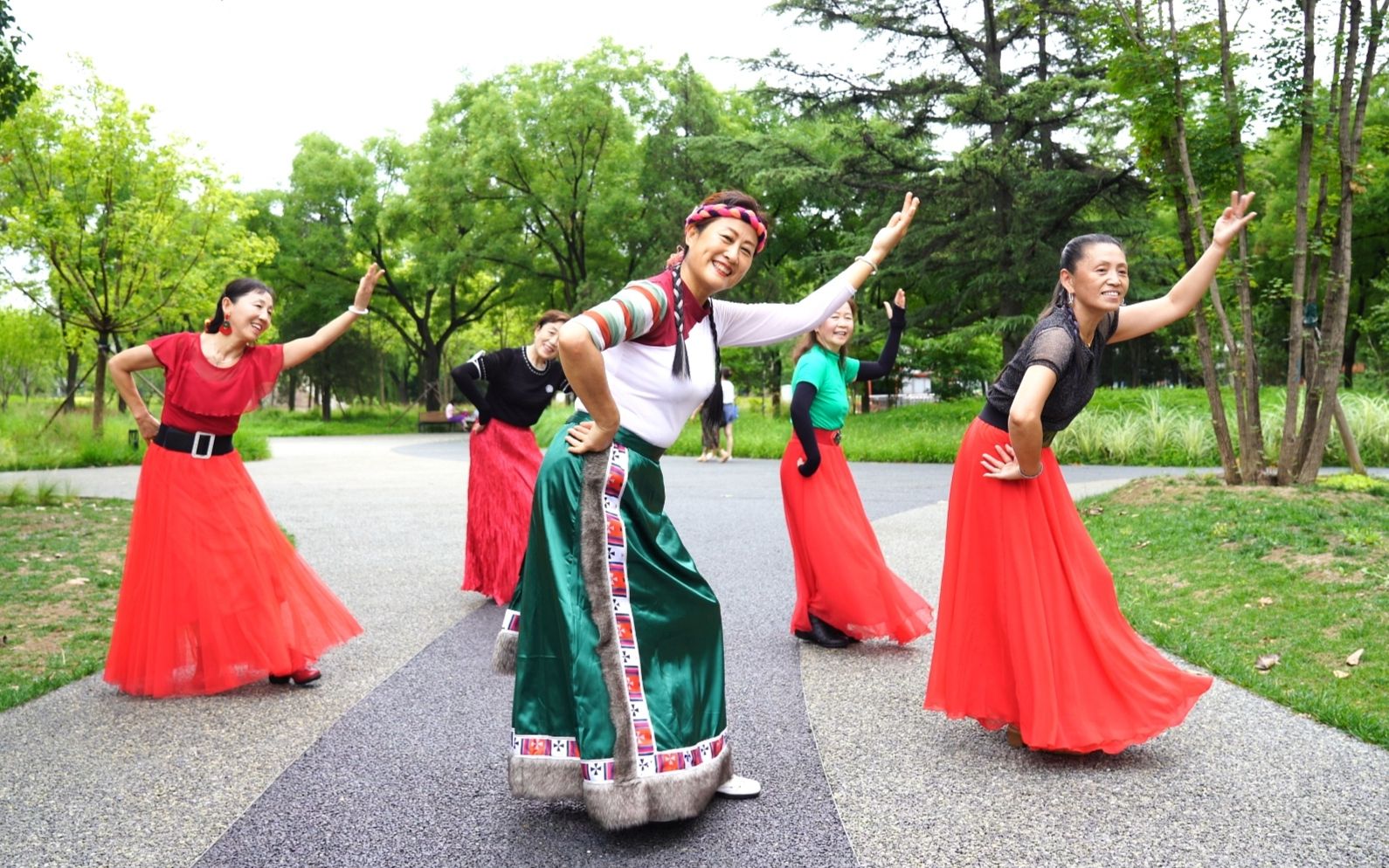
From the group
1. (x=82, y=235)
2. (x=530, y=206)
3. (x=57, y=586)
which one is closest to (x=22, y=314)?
(x=530, y=206)

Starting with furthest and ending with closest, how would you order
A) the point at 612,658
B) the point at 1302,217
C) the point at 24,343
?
1. the point at 24,343
2. the point at 1302,217
3. the point at 612,658

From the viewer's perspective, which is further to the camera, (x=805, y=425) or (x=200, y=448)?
(x=805, y=425)

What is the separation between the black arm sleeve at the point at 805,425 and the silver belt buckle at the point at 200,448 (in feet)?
9.67

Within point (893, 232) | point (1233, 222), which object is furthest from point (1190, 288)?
point (893, 232)

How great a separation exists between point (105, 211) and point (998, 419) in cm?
2270

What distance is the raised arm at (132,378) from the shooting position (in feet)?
16.6

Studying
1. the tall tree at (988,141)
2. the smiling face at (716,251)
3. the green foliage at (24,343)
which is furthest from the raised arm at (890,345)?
the green foliage at (24,343)

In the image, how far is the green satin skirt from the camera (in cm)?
312

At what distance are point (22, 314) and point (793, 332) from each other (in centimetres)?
5019

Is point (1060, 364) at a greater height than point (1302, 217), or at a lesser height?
lesser

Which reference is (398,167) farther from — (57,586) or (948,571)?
(948,571)

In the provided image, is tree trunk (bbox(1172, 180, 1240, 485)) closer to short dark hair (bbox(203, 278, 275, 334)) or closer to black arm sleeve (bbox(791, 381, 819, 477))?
black arm sleeve (bbox(791, 381, 819, 477))

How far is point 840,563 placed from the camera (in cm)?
571

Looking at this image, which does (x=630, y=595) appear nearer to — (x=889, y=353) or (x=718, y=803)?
(x=718, y=803)
